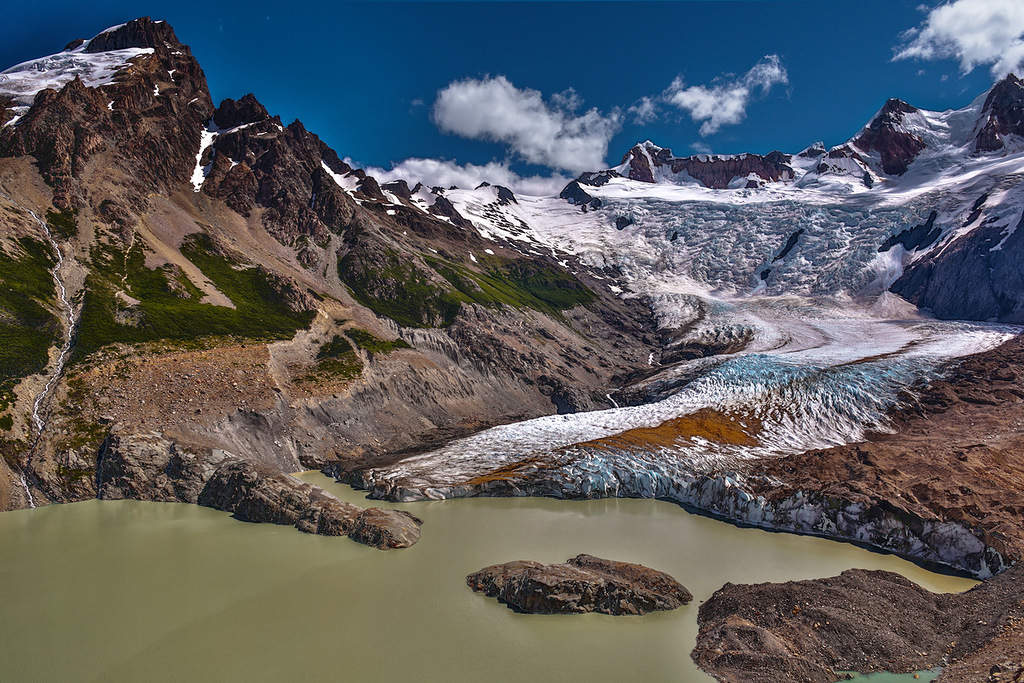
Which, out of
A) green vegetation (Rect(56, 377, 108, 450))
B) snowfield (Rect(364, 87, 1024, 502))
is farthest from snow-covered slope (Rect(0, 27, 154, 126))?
snowfield (Rect(364, 87, 1024, 502))

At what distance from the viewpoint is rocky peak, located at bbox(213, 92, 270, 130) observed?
10615 centimetres

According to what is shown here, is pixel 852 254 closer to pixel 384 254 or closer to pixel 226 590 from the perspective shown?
pixel 384 254

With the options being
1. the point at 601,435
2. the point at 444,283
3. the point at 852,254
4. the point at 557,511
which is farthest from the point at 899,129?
the point at 557,511

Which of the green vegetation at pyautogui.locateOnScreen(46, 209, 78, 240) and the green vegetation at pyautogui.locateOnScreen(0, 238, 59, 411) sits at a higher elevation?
the green vegetation at pyautogui.locateOnScreen(46, 209, 78, 240)

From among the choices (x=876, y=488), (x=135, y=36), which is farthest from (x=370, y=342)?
(x=135, y=36)

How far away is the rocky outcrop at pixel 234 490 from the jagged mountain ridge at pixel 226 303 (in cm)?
194

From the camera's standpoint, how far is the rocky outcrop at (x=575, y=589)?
69.6 feet

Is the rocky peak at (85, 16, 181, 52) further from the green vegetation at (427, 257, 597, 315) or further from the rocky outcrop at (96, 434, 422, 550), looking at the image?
the rocky outcrop at (96, 434, 422, 550)

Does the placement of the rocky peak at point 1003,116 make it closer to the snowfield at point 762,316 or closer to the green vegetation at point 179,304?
the snowfield at point 762,316

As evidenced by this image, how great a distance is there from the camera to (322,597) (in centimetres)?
2108

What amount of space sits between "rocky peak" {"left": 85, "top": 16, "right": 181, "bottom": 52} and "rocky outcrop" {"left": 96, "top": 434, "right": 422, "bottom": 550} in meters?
114

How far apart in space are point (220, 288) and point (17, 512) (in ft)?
122

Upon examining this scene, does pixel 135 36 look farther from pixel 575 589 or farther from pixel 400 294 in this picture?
pixel 575 589

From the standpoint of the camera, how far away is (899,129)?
640 feet
